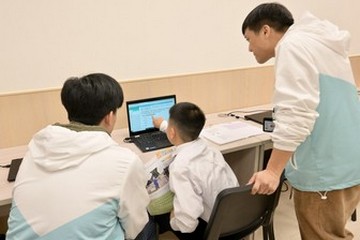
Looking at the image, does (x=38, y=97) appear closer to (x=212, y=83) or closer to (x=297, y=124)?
(x=212, y=83)

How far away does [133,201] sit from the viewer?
107 cm

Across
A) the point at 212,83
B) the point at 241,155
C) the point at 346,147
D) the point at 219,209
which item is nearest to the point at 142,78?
the point at 212,83

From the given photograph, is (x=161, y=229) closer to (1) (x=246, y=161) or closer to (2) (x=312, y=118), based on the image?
(1) (x=246, y=161)

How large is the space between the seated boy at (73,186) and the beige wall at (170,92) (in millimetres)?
1031

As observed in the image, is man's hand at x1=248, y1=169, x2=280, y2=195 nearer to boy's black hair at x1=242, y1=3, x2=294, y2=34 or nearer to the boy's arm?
boy's black hair at x1=242, y1=3, x2=294, y2=34

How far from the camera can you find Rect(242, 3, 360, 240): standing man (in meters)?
1.13

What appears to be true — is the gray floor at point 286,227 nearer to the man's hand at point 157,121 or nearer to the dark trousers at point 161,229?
the dark trousers at point 161,229

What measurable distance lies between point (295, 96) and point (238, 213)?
544 mm

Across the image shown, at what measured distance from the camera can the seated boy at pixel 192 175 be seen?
1438mm

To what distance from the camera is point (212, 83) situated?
2.54 meters

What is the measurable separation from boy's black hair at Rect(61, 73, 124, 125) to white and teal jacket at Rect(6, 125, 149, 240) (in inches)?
3.8

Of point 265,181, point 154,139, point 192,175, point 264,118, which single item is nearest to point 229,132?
point 264,118

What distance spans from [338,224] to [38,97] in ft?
A: 5.59

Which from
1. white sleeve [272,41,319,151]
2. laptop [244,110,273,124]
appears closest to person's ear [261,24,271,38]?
white sleeve [272,41,319,151]
